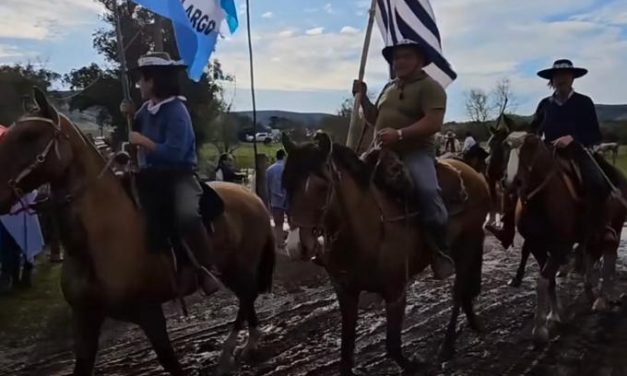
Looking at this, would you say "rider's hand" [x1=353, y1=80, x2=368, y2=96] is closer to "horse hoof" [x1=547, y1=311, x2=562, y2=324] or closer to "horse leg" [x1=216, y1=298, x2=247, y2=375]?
"horse leg" [x1=216, y1=298, x2=247, y2=375]

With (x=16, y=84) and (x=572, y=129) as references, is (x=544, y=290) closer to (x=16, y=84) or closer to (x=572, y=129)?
(x=572, y=129)

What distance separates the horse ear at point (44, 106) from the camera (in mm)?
5453

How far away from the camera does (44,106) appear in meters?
5.48

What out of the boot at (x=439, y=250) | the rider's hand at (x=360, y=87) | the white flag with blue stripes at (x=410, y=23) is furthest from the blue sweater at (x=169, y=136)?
the white flag with blue stripes at (x=410, y=23)

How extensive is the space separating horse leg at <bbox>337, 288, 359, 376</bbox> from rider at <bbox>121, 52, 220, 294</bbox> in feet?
4.15

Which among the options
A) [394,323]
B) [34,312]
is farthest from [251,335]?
[34,312]

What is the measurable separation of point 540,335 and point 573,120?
100 inches

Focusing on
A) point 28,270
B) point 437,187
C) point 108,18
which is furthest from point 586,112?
point 108,18

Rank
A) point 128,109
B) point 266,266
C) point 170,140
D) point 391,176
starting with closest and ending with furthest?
1. point 170,140
2. point 128,109
3. point 391,176
4. point 266,266

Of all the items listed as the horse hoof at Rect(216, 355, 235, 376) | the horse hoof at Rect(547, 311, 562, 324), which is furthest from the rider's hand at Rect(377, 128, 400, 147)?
the horse hoof at Rect(547, 311, 562, 324)

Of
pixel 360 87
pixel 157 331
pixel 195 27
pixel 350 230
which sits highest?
pixel 195 27

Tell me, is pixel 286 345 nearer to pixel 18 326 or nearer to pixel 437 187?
pixel 437 187

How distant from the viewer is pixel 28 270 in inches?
458

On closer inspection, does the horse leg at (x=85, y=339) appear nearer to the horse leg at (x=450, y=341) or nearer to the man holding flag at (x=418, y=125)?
the man holding flag at (x=418, y=125)
